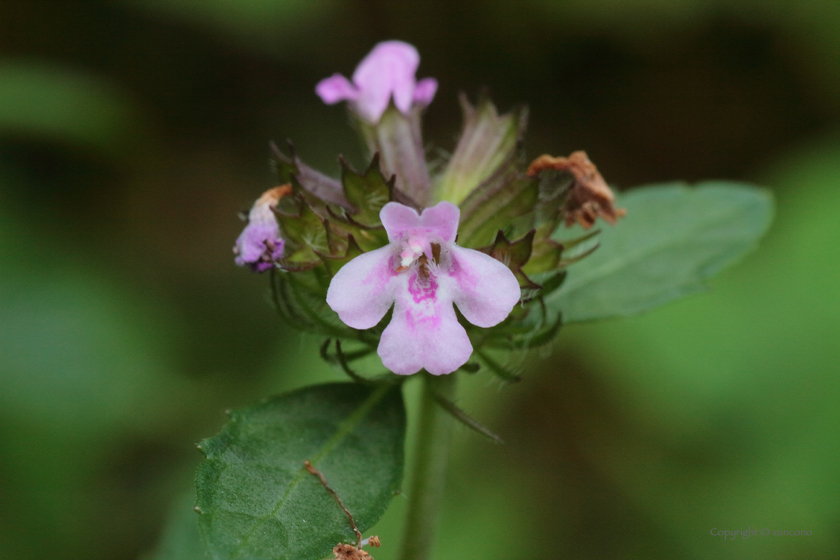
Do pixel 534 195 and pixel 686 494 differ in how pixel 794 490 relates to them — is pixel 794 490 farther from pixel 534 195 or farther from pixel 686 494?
pixel 534 195

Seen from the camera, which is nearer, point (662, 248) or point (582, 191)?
point (582, 191)

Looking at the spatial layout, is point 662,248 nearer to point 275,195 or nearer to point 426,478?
point 426,478

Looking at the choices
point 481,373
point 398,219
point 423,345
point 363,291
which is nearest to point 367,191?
point 398,219

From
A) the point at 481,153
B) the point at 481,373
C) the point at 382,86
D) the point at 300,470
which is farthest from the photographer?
the point at 481,373

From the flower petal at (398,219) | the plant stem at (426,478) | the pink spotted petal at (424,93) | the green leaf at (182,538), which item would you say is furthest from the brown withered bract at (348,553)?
the pink spotted petal at (424,93)

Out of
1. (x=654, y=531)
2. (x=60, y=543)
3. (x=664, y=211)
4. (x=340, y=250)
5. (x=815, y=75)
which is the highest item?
(x=815, y=75)

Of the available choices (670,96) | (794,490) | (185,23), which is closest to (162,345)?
(185,23)

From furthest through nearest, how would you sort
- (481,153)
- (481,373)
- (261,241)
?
1. (481,373)
2. (481,153)
3. (261,241)
